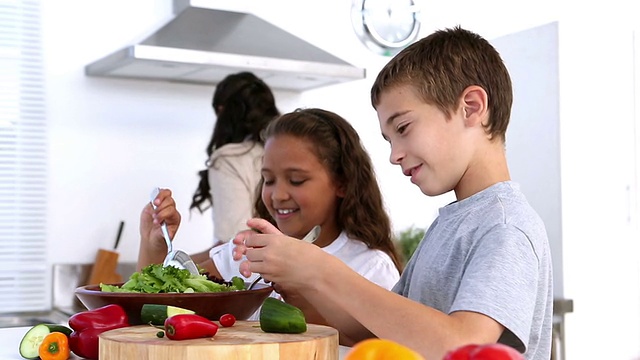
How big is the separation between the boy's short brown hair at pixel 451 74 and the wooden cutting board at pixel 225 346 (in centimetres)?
35

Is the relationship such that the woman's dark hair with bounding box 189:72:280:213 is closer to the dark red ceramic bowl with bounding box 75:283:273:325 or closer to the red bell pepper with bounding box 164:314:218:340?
the dark red ceramic bowl with bounding box 75:283:273:325

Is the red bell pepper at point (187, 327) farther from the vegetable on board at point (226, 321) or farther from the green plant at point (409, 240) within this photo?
the green plant at point (409, 240)

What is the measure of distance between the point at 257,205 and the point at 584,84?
1885 millimetres

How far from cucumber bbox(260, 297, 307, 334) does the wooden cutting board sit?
0.01 m

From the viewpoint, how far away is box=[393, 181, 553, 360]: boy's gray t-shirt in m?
1.04

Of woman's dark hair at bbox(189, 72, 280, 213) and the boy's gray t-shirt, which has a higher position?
woman's dark hair at bbox(189, 72, 280, 213)

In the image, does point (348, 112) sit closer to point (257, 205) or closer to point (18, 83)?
point (18, 83)

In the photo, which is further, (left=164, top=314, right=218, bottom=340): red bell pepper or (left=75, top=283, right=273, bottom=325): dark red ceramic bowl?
(left=75, top=283, right=273, bottom=325): dark red ceramic bowl

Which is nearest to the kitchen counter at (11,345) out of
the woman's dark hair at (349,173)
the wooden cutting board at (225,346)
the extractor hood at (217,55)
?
the wooden cutting board at (225,346)

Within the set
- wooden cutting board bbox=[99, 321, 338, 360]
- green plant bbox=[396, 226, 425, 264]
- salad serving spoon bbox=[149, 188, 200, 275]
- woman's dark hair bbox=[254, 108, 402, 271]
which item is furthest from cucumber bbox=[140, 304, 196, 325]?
green plant bbox=[396, 226, 425, 264]

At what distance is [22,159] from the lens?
3.19 metres

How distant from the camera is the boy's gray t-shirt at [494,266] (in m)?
1.04

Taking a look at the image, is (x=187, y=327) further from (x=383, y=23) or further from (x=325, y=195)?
(x=383, y=23)

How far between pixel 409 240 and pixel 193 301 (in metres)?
2.49
